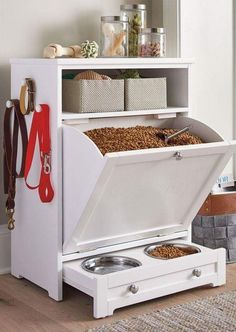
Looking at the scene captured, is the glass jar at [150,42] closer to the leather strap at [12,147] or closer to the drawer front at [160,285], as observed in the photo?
the leather strap at [12,147]

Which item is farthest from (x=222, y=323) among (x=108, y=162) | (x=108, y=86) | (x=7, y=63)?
(x=7, y=63)

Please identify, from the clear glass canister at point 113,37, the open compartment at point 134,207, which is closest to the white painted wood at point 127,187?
the open compartment at point 134,207

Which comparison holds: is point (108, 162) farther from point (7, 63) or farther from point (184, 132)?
point (7, 63)

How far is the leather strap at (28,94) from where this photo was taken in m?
3.22

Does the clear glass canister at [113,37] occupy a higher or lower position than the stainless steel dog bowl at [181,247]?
higher

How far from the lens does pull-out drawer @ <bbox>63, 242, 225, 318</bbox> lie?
2.98 meters

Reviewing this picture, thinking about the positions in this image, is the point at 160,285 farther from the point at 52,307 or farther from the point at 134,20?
the point at 134,20

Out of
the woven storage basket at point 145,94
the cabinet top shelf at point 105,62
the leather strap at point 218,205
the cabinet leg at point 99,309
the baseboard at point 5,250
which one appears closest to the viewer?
the cabinet leg at point 99,309

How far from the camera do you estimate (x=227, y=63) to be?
405cm

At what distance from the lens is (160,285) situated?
10.4 feet

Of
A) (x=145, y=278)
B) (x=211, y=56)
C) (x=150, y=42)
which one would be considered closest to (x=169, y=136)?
(x=150, y=42)

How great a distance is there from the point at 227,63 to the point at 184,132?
2.81 feet

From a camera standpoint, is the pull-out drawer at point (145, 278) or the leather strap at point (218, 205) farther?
the leather strap at point (218, 205)

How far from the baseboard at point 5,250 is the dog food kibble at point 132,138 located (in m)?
0.70
